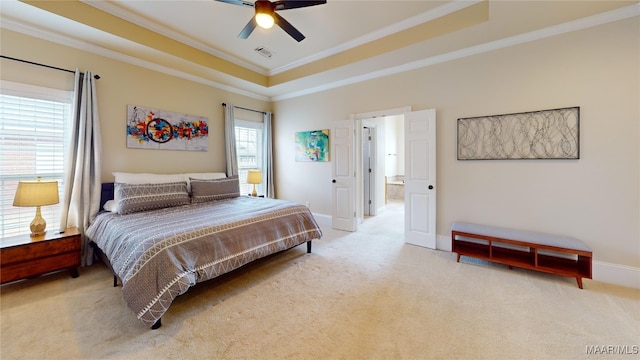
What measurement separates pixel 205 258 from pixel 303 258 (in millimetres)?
1376

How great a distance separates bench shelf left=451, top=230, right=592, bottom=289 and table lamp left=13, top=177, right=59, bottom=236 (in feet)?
15.0

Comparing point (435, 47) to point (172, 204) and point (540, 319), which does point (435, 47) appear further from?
point (172, 204)

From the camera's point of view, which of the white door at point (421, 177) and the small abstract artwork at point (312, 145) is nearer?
the white door at point (421, 177)

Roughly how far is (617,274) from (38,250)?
5894mm

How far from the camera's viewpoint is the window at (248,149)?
197 inches

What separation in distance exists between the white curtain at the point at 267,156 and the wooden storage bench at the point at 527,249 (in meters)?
3.65

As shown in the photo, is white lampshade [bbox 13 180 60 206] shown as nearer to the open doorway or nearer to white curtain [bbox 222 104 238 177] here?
white curtain [bbox 222 104 238 177]

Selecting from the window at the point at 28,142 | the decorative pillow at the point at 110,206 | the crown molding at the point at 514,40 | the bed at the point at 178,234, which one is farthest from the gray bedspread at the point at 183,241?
the crown molding at the point at 514,40

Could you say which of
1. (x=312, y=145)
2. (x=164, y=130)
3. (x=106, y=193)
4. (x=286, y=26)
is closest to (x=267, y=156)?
(x=312, y=145)

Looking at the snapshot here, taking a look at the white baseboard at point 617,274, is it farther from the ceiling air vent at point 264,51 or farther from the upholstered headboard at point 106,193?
the upholstered headboard at point 106,193

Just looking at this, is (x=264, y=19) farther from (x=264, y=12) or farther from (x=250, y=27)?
(x=250, y=27)

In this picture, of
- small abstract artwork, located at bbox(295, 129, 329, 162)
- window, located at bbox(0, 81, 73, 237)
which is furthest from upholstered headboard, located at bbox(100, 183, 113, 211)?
small abstract artwork, located at bbox(295, 129, 329, 162)

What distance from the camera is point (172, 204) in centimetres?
331

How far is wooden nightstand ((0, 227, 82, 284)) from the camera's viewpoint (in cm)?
229
